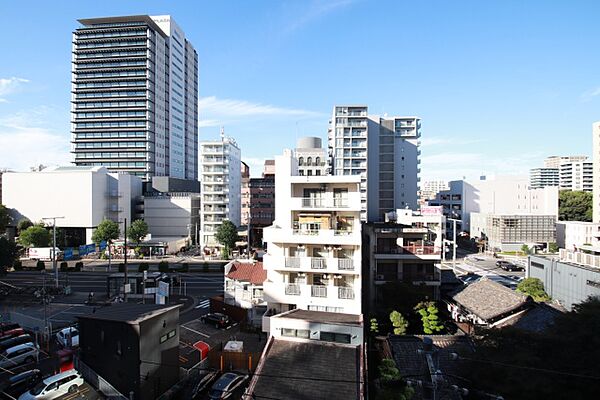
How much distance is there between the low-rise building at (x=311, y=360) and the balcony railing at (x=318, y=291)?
9.37 ft

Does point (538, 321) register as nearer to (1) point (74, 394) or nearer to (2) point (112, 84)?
(1) point (74, 394)

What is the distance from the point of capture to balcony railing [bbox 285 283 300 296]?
20.9m

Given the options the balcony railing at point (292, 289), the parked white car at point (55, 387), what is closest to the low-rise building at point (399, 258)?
the balcony railing at point (292, 289)

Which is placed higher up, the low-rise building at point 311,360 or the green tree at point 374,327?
the low-rise building at point 311,360

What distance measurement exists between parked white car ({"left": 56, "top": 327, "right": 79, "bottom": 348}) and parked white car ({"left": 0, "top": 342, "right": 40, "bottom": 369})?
56.0 inches

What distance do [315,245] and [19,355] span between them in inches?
677

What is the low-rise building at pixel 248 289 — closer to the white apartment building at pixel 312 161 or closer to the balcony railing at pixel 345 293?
the balcony railing at pixel 345 293

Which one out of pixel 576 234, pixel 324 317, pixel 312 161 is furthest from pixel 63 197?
pixel 576 234

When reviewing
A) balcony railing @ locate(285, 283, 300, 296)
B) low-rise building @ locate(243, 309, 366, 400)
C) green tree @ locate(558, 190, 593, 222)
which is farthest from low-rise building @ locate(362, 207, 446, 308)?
green tree @ locate(558, 190, 593, 222)

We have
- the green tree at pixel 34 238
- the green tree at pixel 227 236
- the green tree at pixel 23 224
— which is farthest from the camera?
the green tree at pixel 23 224

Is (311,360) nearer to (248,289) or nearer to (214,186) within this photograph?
(248,289)

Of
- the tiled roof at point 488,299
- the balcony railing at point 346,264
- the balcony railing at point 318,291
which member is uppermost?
the balcony railing at point 346,264

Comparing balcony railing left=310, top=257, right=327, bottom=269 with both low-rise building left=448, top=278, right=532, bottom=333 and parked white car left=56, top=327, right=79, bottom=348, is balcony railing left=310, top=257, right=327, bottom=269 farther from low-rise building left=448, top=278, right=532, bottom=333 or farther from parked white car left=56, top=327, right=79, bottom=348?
parked white car left=56, top=327, right=79, bottom=348

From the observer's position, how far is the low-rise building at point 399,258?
1036 inches
